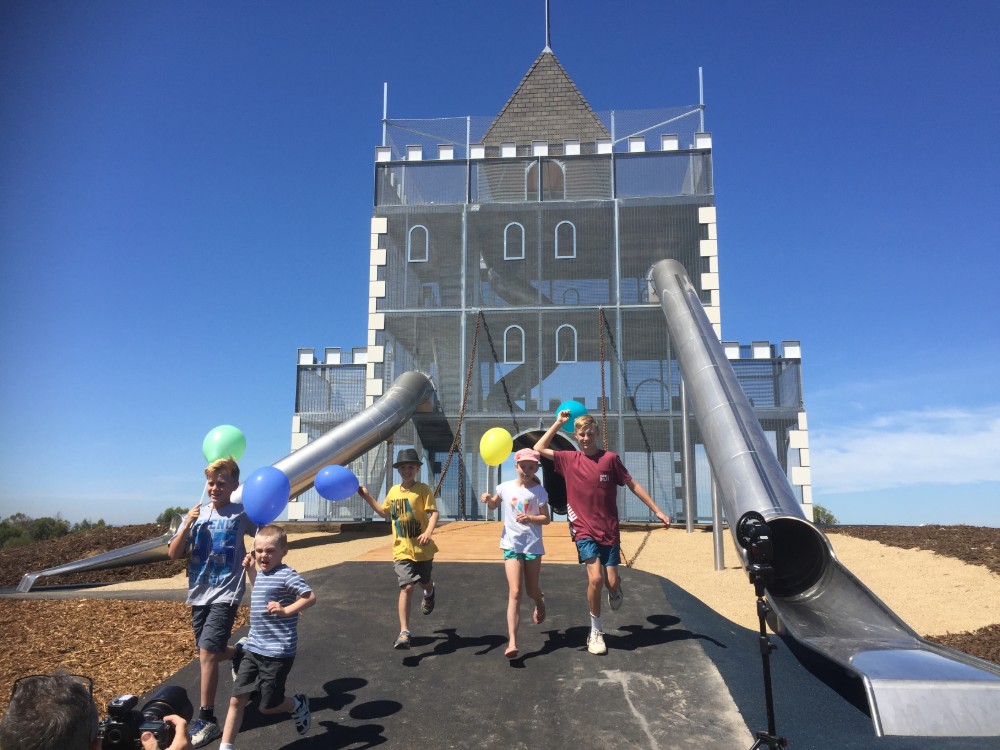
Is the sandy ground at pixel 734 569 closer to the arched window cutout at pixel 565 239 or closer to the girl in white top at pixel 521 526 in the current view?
the girl in white top at pixel 521 526

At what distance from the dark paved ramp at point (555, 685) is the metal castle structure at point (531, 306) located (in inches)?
414

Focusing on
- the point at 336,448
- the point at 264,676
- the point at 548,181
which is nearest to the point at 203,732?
the point at 264,676

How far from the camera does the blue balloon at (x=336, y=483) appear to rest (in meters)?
5.79

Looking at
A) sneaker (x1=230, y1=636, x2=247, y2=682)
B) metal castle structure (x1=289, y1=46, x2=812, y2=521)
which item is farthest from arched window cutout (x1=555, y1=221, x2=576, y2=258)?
sneaker (x1=230, y1=636, x2=247, y2=682)

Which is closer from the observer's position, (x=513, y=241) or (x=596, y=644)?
(x=596, y=644)

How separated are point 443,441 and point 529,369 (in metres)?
3.03

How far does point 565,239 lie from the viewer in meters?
19.2

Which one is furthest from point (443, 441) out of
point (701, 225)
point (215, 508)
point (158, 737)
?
point (158, 737)

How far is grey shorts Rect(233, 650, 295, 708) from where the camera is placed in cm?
421

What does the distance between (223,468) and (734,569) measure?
8677 mm

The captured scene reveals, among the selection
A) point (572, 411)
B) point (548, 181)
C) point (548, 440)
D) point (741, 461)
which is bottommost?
point (741, 461)

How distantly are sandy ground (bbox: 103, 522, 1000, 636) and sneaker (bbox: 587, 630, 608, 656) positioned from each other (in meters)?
2.38

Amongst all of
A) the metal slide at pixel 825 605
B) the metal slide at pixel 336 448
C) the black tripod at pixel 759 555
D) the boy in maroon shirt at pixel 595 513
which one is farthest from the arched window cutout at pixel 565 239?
the black tripod at pixel 759 555

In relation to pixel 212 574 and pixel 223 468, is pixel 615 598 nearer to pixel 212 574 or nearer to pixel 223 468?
pixel 212 574
